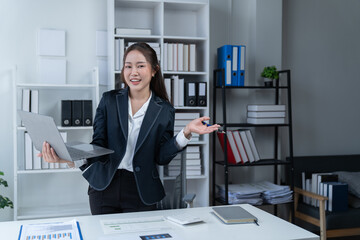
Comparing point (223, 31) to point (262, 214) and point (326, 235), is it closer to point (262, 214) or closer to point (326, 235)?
point (326, 235)

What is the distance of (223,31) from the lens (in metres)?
4.29

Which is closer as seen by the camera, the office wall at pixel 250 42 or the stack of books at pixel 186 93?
the stack of books at pixel 186 93

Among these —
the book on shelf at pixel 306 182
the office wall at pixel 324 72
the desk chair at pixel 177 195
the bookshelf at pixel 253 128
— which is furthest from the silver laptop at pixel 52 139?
the office wall at pixel 324 72

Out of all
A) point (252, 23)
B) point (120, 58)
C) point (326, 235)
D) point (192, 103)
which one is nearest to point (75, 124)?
point (120, 58)

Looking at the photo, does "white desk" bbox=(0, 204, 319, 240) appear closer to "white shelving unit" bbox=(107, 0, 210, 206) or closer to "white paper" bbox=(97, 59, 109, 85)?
"white shelving unit" bbox=(107, 0, 210, 206)

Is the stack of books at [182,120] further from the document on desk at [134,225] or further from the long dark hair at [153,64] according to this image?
the document on desk at [134,225]

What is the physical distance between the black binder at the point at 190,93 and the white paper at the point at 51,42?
120cm

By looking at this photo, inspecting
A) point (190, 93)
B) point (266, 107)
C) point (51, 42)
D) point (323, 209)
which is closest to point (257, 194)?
point (323, 209)

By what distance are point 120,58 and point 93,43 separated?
0.46 metres

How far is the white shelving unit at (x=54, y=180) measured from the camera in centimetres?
376

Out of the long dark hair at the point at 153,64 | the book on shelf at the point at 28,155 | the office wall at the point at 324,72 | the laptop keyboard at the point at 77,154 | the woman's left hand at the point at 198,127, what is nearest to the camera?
the laptop keyboard at the point at 77,154

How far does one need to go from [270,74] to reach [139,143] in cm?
206

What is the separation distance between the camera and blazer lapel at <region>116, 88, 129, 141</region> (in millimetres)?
2312

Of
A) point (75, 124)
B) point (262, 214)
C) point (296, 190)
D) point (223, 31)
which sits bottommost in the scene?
point (296, 190)
